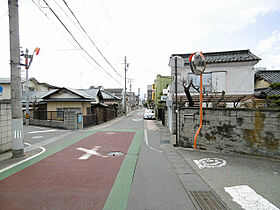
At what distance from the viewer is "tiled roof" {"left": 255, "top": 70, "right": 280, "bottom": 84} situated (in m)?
13.7

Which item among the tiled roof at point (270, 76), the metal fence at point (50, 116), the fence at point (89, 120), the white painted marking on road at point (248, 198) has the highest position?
the tiled roof at point (270, 76)

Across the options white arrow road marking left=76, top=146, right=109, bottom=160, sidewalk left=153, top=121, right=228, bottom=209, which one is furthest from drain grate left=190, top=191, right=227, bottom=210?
white arrow road marking left=76, top=146, right=109, bottom=160

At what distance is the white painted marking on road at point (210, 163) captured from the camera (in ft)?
17.3

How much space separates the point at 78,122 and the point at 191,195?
39.4 ft

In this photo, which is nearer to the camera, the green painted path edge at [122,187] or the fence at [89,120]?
the green painted path edge at [122,187]

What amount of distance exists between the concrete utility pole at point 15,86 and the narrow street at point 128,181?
67cm

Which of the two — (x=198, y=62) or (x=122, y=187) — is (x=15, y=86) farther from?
(x=198, y=62)

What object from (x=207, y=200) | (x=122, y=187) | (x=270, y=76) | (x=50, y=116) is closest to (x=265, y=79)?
(x=270, y=76)

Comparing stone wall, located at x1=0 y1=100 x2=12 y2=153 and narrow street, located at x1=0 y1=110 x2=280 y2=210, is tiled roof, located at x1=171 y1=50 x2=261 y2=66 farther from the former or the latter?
stone wall, located at x1=0 y1=100 x2=12 y2=153

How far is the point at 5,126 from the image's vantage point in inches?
278

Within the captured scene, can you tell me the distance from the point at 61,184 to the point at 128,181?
163 cm

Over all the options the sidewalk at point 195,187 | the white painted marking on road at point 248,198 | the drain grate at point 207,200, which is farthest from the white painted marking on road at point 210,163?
the drain grate at point 207,200

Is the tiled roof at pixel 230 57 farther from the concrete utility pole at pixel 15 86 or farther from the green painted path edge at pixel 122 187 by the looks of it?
the concrete utility pole at pixel 15 86

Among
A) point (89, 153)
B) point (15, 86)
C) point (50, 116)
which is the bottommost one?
point (89, 153)
